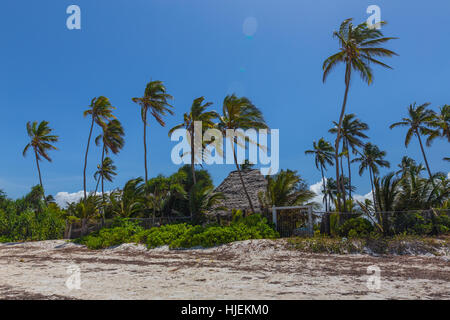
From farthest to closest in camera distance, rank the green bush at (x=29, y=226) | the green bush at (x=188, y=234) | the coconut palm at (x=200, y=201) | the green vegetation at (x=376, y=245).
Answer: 1. the green bush at (x=29, y=226)
2. the coconut palm at (x=200, y=201)
3. the green bush at (x=188, y=234)
4. the green vegetation at (x=376, y=245)

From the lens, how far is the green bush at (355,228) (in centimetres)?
1230

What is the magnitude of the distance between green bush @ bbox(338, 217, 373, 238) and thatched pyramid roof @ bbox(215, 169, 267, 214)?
295 inches

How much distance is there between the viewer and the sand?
207 inches

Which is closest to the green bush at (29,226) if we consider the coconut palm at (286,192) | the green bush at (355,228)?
the coconut palm at (286,192)

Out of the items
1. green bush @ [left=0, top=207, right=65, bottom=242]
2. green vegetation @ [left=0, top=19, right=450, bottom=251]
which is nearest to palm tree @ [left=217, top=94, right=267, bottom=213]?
green vegetation @ [left=0, top=19, right=450, bottom=251]

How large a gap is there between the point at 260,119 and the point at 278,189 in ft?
15.1

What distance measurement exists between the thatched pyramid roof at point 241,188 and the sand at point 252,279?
954cm

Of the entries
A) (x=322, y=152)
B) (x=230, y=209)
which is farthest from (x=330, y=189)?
(x=230, y=209)

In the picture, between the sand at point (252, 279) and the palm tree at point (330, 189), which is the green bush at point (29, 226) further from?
the palm tree at point (330, 189)
